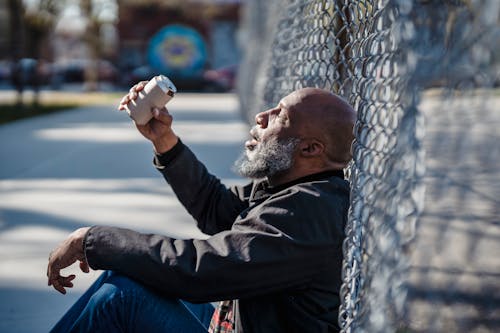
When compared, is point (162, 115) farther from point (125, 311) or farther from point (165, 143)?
point (125, 311)

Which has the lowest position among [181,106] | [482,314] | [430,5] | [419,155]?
[181,106]

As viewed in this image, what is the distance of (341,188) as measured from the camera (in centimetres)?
244

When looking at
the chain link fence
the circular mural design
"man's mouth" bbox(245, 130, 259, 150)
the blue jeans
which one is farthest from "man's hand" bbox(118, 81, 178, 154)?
the circular mural design

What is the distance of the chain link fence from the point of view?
4.67 feet

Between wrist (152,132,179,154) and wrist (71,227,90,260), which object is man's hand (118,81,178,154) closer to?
wrist (152,132,179,154)

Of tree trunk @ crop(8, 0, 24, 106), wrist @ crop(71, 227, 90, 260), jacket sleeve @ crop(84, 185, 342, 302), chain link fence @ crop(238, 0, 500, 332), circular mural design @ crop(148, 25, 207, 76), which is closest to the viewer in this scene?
chain link fence @ crop(238, 0, 500, 332)

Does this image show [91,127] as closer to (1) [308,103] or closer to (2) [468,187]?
(1) [308,103]

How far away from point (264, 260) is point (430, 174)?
67 centimetres

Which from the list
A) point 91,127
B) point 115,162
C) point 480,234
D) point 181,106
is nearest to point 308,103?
point 480,234

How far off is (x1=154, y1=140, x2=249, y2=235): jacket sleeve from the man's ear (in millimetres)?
628

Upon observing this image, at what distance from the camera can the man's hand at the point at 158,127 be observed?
9.40 ft

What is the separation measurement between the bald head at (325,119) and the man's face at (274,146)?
32mm

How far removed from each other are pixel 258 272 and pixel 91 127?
13.1m

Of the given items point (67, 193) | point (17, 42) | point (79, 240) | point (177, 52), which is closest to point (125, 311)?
point (79, 240)
